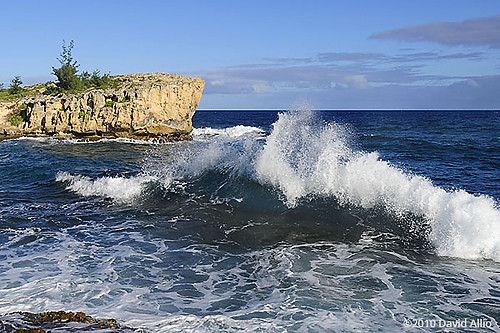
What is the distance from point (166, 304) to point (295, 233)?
4117 millimetres

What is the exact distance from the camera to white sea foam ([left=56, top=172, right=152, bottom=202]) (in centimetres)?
1353

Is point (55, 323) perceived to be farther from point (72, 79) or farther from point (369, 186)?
point (72, 79)

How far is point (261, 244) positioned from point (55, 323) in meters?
4.53

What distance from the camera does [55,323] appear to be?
5.25 metres

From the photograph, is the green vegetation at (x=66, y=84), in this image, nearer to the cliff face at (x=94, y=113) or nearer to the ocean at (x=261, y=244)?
the cliff face at (x=94, y=113)

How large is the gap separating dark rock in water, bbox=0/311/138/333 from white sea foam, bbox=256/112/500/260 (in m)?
6.15

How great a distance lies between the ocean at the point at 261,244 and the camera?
6035 millimetres

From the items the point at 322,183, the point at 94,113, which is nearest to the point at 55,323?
the point at 322,183

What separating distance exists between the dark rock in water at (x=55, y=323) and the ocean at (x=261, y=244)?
291mm

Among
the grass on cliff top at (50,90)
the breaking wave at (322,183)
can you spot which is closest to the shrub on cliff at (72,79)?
the grass on cliff top at (50,90)

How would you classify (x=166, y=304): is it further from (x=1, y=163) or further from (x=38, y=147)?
(x=38, y=147)

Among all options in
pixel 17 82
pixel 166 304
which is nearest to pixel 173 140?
pixel 17 82

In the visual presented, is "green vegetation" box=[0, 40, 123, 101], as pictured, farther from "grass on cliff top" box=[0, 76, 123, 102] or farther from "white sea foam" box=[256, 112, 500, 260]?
"white sea foam" box=[256, 112, 500, 260]

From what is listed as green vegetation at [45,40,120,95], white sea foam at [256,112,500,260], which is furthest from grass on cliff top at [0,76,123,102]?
white sea foam at [256,112,500,260]
